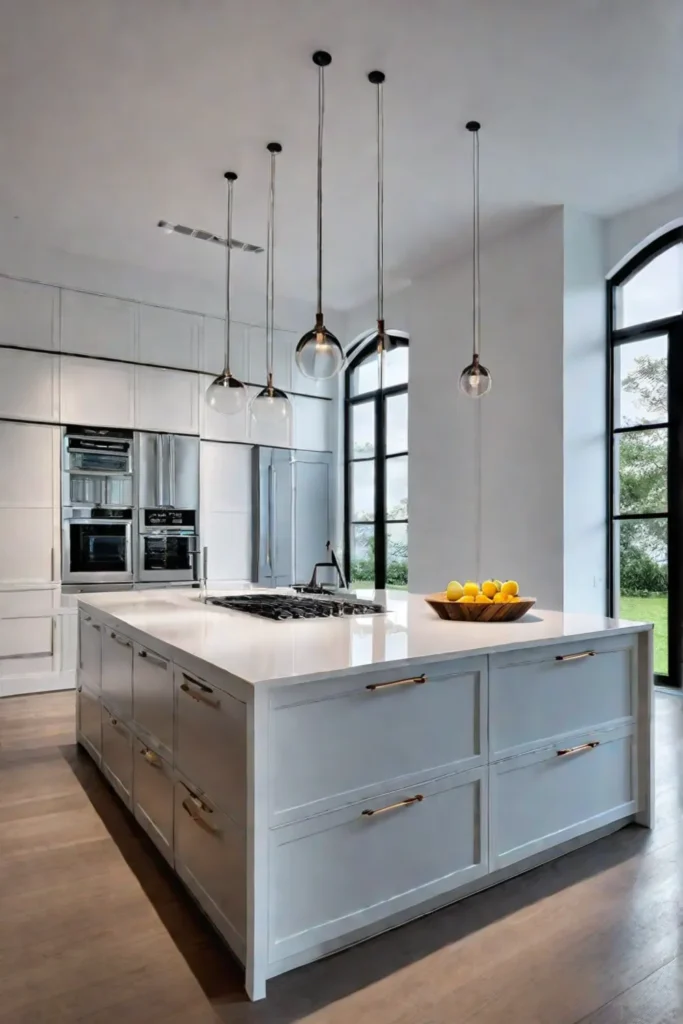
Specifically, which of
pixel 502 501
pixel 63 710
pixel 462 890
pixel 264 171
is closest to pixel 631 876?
pixel 462 890

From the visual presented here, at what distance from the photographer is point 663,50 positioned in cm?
311

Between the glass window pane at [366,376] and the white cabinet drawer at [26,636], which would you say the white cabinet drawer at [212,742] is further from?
the glass window pane at [366,376]

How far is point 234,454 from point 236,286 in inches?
58.4

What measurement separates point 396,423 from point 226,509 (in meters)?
1.83

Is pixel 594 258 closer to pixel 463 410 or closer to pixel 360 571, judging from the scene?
pixel 463 410

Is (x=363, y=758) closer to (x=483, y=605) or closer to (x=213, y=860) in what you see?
(x=213, y=860)

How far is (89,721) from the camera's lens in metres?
3.38

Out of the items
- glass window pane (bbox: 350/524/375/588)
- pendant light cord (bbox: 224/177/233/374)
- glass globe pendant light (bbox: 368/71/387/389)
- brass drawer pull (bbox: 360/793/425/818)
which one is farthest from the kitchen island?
glass window pane (bbox: 350/524/375/588)

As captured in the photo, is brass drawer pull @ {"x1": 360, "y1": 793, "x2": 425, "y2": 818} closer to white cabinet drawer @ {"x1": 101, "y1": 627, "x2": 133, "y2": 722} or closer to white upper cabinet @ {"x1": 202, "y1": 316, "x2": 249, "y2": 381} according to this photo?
white cabinet drawer @ {"x1": 101, "y1": 627, "x2": 133, "y2": 722}

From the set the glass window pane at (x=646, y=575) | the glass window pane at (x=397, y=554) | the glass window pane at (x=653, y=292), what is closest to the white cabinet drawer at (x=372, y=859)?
the glass window pane at (x=646, y=575)

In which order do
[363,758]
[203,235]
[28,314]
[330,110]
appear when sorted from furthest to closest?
[28,314]
[203,235]
[330,110]
[363,758]

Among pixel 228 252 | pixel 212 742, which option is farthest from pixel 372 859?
pixel 228 252

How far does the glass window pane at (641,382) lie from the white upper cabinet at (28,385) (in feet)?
13.7

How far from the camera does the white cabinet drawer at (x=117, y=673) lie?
8.79 feet
